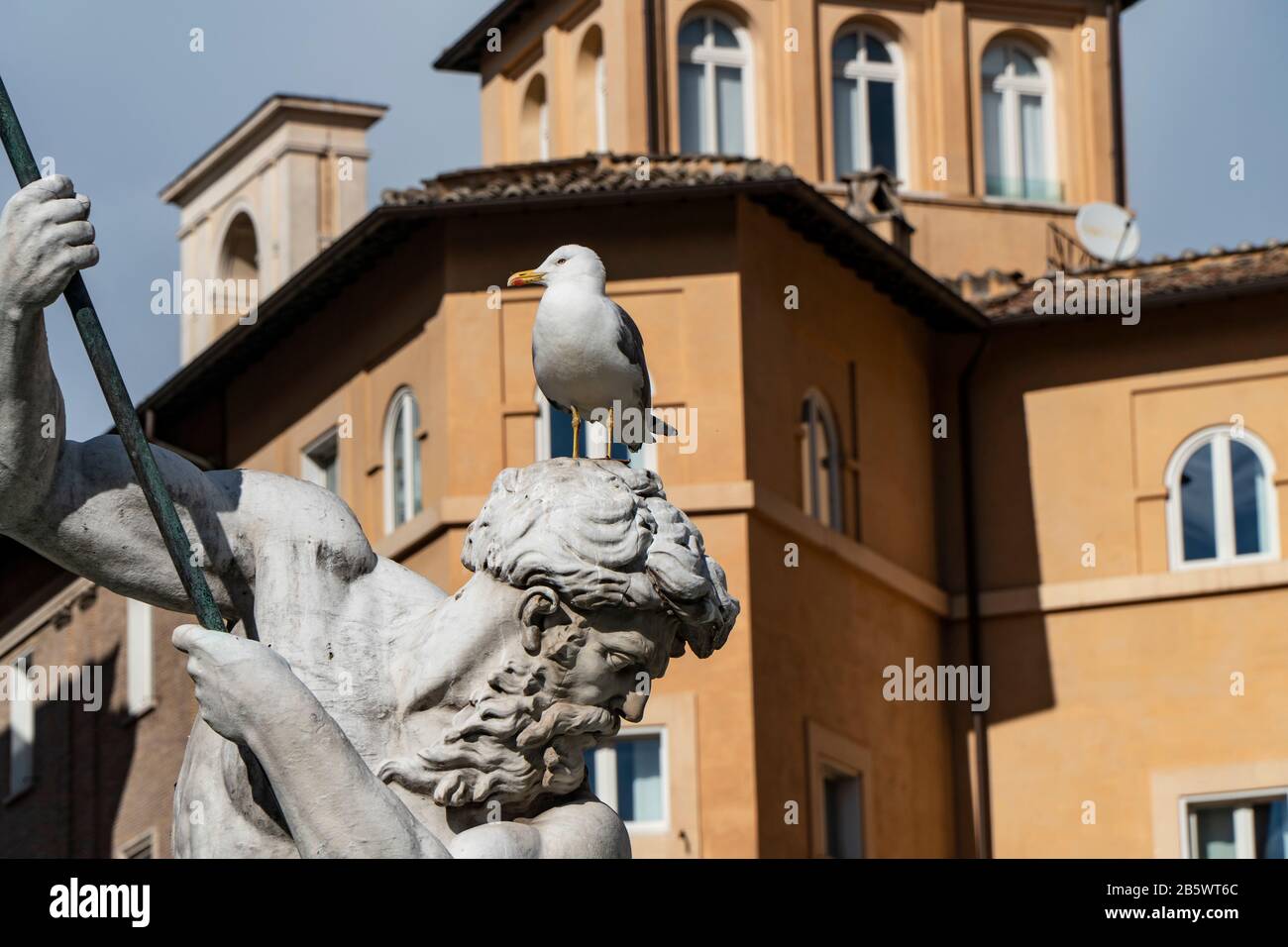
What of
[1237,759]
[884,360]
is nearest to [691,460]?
[884,360]

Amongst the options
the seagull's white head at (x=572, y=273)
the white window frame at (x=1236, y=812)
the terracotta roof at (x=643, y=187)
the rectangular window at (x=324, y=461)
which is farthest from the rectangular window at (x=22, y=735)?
the seagull's white head at (x=572, y=273)

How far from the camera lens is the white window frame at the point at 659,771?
112ft

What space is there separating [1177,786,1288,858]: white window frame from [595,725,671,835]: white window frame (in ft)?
18.3

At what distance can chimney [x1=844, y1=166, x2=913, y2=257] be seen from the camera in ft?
133

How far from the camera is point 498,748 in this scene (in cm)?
600

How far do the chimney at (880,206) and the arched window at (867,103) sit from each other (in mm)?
3363

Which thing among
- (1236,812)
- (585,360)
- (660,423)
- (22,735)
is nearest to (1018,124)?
(1236,812)

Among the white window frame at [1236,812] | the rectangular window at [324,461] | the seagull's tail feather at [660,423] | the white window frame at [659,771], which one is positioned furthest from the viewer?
the rectangular window at [324,461]

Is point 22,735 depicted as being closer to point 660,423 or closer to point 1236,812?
point 1236,812

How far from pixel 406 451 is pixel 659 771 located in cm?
500

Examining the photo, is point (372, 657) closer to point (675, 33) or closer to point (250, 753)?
point (250, 753)

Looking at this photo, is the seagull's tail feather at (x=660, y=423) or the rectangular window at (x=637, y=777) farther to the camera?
the rectangular window at (x=637, y=777)

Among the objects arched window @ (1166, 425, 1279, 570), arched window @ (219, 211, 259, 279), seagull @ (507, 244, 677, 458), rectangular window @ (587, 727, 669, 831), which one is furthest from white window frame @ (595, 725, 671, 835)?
seagull @ (507, 244, 677, 458)

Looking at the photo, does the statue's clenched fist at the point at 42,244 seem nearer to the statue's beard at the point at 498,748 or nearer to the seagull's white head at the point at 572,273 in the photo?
the statue's beard at the point at 498,748
